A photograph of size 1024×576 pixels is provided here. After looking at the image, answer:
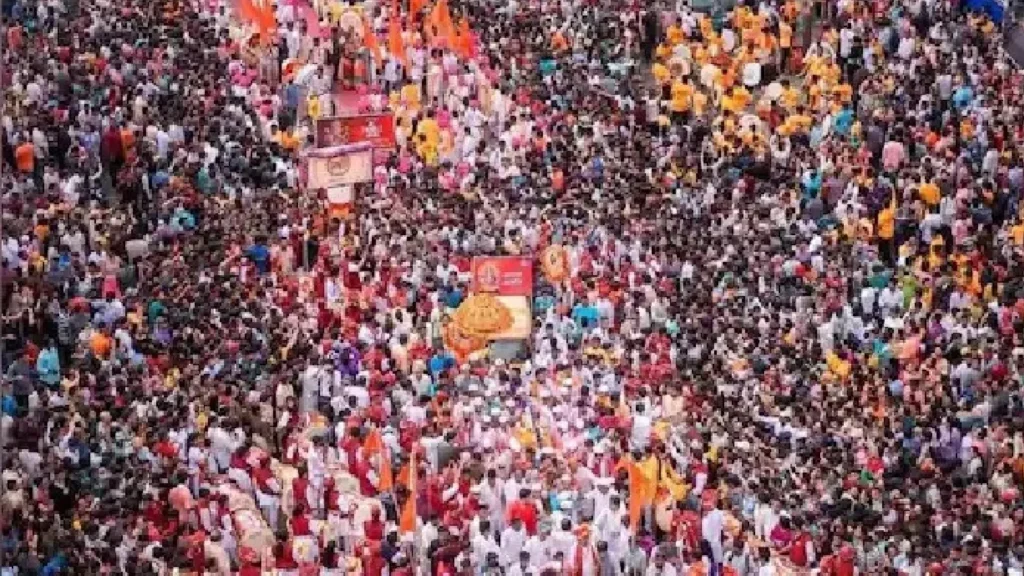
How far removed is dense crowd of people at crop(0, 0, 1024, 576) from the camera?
24.2 m

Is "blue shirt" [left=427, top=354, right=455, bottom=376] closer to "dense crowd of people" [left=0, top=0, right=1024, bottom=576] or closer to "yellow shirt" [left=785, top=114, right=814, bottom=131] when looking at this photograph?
"dense crowd of people" [left=0, top=0, right=1024, bottom=576]

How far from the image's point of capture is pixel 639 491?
24.6 m

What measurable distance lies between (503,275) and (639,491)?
17.5 feet

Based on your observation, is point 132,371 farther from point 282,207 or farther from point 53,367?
point 282,207

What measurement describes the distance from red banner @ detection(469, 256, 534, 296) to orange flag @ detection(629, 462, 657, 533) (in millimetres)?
5021

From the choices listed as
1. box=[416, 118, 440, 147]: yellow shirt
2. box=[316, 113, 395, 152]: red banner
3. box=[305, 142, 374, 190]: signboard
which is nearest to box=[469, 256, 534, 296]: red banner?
box=[305, 142, 374, 190]: signboard

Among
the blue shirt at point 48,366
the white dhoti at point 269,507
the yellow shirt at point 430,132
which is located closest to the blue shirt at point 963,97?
the yellow shirt at point 430,132

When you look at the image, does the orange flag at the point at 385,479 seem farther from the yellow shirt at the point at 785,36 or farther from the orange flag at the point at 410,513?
→ the yellow shirt at the point at 785,36

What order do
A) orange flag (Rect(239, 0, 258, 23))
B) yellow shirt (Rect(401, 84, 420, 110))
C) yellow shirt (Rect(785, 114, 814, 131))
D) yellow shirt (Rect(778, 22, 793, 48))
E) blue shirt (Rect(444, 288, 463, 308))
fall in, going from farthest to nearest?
1. orange flag (Rect(239, 0, 258, 23))
2. yellow shirt (Rect(778, 22, 793, 48))
3. yellow shirt (Rect(401, 84, 420, 110))
4. yellow shirt (Rect(785, 114, 814, 131))
5. blue shirt (Rect(444, 288, 463, 308))

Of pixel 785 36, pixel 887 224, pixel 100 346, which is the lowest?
pixel 100 346

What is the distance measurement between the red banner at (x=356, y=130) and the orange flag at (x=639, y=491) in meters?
7.97

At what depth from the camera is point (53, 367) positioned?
26781mm

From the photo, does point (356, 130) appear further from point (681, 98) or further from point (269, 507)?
point (269, 507)

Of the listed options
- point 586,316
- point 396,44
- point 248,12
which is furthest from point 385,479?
point 248,12
